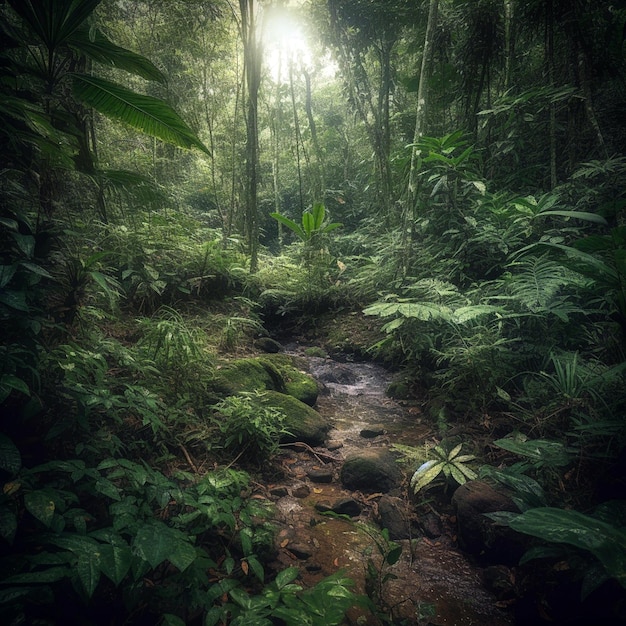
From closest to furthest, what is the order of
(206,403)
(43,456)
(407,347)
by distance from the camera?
(43,456) < (206,403) < (407,347)

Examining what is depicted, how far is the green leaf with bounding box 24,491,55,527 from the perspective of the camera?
1.19 meters

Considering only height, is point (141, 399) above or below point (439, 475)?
above

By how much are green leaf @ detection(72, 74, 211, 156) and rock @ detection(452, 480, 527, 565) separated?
125 inches

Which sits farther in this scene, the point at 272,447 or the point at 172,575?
the point at 272,447

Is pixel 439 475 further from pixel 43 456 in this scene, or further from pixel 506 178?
pixel 506 178

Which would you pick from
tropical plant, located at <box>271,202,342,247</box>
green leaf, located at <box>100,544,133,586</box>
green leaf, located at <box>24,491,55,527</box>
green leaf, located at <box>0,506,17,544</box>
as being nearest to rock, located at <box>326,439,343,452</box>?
green leaf, located at <box>100,544,133,586</box>

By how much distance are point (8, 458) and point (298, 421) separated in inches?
94.6

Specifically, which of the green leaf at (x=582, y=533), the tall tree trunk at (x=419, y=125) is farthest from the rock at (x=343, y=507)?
the tall tree trunk at (x=419, y=125)

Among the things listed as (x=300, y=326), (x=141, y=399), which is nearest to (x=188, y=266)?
(x=300, y=326)

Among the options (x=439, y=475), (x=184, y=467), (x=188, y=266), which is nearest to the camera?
(x=184, y=467)

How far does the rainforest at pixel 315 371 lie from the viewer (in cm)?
139

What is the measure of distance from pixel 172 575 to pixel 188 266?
4.49m

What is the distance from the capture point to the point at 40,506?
47.8 inches

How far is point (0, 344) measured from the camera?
1520mm
